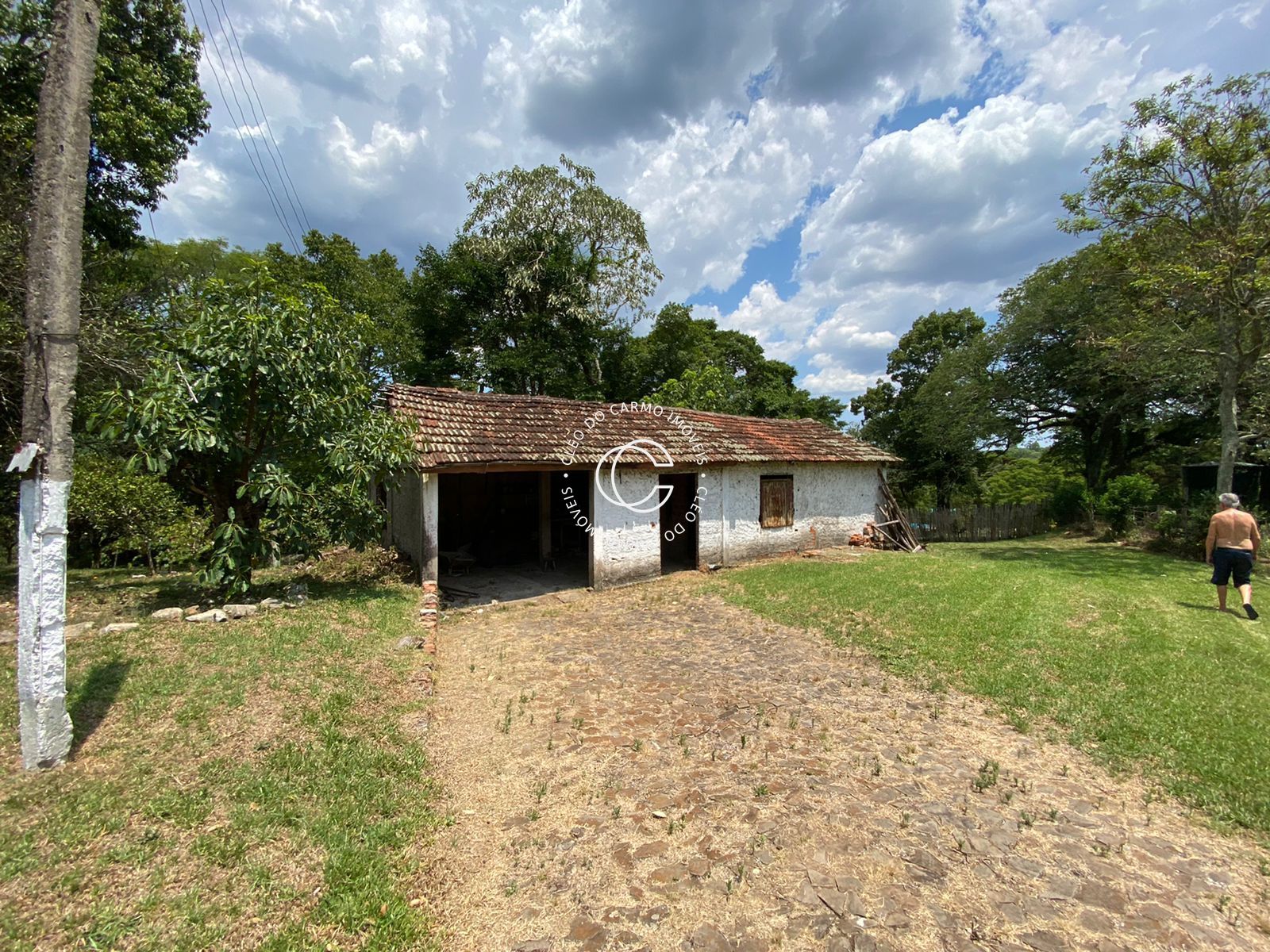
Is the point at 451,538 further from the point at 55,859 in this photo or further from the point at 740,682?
the point at 55,859

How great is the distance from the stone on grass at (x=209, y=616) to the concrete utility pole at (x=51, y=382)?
10.9ft

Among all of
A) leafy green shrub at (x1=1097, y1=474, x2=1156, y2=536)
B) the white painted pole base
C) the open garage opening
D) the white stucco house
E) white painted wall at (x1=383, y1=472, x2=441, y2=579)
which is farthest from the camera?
leafy green shrub at (x1=1097, y1=474, x2=1156, y2=536)

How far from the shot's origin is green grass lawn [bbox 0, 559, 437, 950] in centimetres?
250

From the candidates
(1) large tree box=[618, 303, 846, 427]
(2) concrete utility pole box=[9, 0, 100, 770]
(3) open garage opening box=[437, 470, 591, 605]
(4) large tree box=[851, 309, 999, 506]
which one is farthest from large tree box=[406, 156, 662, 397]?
(2) concrete utility pole box=[9, 0, 100, 770]

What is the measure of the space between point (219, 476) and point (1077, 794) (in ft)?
33.9

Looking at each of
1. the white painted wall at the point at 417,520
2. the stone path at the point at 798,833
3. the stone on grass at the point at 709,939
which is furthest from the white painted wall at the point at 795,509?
the stone on grass at the point at 709,939

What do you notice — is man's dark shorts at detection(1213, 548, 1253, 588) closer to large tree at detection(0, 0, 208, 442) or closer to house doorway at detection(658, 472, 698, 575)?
house doorway at detection(658, 472, 698, 575)

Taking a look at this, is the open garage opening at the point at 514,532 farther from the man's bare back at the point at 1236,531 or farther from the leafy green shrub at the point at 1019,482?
the leafy green shrub at the point at 1019,482

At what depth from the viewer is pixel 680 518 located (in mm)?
12867

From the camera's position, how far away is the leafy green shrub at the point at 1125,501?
647 inches

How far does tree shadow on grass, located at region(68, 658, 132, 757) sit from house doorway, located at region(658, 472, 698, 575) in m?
9.01

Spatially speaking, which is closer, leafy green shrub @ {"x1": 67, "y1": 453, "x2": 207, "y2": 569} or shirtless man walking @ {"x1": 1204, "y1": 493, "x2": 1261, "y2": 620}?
shirtless man walking @ {"x1": 1204, "y1": 493, "x2": 1261, "y2": 620}

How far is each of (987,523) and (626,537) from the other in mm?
16608

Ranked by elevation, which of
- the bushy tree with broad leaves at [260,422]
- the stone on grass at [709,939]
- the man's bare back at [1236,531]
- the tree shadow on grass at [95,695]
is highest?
the bushy tree with broad leaves at [260,422]
